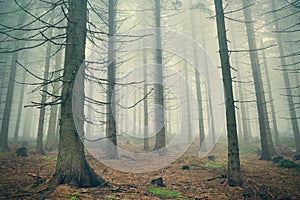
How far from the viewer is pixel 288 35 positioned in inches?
782

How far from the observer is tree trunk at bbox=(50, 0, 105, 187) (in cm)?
502

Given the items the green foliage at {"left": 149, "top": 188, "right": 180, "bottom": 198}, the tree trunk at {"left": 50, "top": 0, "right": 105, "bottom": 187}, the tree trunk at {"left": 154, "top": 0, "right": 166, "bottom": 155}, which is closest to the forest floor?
the green foliage at {"left": 149, "top": 188, "right": 180, "bottom": 198}

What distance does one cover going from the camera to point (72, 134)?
5.19 metres

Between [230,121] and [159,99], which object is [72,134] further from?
[159,99]

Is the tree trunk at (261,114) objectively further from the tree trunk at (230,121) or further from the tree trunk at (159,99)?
the tree trunk at (230,121)

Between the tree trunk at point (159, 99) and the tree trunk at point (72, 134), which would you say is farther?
the tree trunk at point (159, 99)

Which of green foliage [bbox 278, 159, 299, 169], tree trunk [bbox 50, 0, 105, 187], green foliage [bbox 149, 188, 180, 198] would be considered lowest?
green foliage [bbox 149, 188, 180, 198]

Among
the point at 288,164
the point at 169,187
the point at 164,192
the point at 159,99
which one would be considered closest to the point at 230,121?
the point at 169,187

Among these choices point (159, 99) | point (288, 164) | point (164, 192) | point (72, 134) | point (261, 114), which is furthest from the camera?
point (159, 99)

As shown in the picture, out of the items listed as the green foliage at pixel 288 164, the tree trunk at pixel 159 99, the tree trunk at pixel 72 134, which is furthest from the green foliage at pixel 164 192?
the tree trunk at pixel 159 99

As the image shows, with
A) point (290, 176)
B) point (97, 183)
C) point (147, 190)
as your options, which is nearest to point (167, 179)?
point (147, 190)

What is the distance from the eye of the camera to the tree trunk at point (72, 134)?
16.5 ft

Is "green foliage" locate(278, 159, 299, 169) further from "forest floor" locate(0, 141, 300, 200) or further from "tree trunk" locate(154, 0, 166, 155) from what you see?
"tree trunk" locate(154, 0, 166, 155)

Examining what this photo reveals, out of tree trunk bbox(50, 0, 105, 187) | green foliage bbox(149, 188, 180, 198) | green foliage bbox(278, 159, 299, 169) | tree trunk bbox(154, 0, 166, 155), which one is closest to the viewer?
tree trunk bbox(50, 0, 105, 187)
